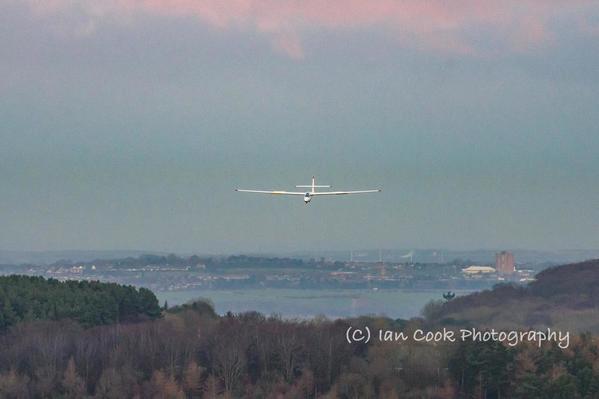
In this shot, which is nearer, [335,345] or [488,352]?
[488,352]

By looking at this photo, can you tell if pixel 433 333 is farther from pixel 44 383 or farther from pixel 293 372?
pixel 44 383

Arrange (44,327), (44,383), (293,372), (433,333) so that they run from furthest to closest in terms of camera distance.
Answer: (433,333) → (44,327) → (293,372) → (44,383)

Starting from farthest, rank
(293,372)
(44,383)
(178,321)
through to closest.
→ 1. (178,321)
2. (293,372)
3. (44,383)

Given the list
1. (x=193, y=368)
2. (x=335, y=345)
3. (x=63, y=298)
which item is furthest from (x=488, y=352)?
(x=63, y=298)

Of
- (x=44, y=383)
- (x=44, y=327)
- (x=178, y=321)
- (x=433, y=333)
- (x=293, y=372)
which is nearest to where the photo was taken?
(x=44, y=383)

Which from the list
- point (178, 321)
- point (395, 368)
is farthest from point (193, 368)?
point (178, 321)

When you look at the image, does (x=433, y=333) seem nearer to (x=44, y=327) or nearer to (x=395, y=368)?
(x=395, y=368)

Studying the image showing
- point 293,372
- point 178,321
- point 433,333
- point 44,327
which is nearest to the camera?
point 293,372

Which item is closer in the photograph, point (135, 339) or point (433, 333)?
point (135, 339)
